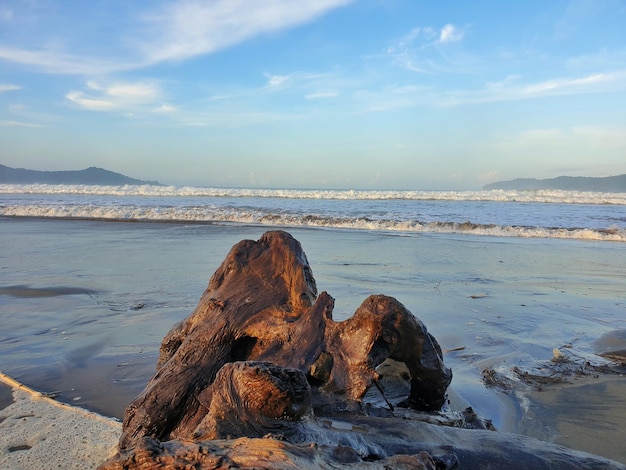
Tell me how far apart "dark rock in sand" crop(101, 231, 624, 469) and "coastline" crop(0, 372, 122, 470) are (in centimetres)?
39

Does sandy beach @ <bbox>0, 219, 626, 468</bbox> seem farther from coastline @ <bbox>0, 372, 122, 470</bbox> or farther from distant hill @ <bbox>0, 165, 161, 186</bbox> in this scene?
distant hill @ <bbox>0, 165, 161, 186</bbox>

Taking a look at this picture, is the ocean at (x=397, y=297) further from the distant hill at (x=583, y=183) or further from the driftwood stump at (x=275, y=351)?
the distant hill at (x=583, y=183)

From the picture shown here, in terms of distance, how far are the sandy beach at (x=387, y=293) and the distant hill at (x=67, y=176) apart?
85.1 metres

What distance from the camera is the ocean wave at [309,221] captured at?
628 inches

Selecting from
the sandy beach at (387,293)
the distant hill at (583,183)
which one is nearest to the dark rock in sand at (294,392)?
the sandy beach at (387,293)

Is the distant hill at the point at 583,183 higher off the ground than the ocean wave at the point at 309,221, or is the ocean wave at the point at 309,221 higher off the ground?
the distant hill at the point at 583,183

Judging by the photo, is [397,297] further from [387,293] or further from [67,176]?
[67,176]

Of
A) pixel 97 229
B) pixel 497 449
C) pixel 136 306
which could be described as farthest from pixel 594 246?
pixel 97 229

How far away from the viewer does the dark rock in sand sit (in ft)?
5.11

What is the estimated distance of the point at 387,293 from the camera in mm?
6652

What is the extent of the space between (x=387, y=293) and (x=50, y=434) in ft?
15.2

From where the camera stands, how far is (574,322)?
537cm

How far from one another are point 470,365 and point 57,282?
19.9ft

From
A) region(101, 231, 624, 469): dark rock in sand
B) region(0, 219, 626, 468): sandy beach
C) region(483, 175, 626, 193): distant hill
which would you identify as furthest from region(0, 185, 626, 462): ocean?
region(483, 175, 626, 193): distant hill
